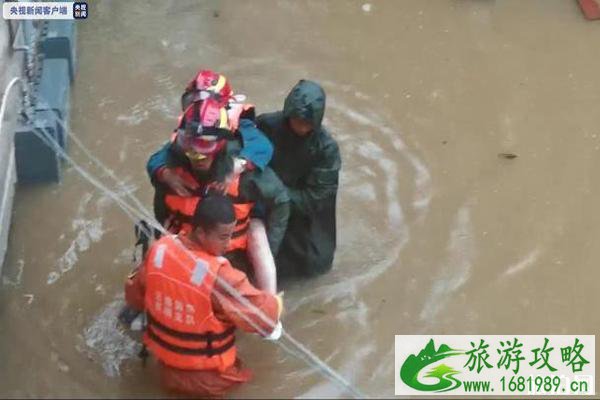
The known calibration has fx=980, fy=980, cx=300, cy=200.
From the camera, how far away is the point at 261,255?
4.36 m

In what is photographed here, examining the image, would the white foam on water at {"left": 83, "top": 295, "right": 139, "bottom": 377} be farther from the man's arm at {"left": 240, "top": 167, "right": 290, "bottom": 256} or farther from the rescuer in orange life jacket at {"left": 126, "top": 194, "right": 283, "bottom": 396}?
the man's arm at {"left": 240, "top": 167, "right": 290, "bottom": 256}

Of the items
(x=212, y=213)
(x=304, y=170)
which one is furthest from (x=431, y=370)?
(x=212, y=213)

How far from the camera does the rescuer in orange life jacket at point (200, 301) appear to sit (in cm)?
371

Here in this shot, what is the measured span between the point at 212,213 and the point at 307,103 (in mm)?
821

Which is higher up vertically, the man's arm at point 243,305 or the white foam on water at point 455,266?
the man's arm at point 243,305

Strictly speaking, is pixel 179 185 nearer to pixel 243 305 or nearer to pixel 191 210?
pixel 191 210

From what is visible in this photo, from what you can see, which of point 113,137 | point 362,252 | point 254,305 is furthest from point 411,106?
point 254,305

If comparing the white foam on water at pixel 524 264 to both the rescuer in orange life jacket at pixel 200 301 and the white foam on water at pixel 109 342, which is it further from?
the white foam on water at pixel 109 342

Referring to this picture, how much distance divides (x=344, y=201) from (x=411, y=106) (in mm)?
1098

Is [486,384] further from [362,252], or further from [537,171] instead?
[537,171]

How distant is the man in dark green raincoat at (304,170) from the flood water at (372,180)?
297mm

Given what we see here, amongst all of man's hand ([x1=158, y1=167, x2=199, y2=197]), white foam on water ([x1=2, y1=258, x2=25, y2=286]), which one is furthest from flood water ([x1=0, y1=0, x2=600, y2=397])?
man's hand ([x1=158, y1=167, x2=199, y2=197])

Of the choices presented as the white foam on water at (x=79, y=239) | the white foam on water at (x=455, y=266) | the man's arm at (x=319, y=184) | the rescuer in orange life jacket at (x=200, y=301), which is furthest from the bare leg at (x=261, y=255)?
the white foam on water at (x=79, y=239)

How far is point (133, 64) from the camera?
6.70 m
